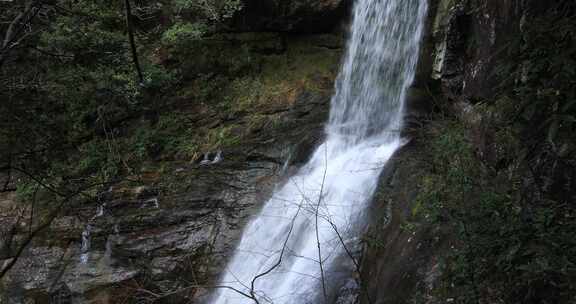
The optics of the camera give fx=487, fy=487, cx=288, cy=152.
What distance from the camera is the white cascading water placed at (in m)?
6.04

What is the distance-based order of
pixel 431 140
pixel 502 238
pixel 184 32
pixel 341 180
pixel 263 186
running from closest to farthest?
pixel 502 238, pixel 431 140, pixel 341 180, pixel 263 186, pixel 184 32

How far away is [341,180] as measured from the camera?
295 inches

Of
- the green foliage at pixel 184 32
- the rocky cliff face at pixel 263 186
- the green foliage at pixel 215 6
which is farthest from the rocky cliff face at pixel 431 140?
the green foliage at pixel 184 32

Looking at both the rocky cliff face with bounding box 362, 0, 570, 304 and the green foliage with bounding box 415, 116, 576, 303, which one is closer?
the green foliage with bounding box 415, 116, 576, 303

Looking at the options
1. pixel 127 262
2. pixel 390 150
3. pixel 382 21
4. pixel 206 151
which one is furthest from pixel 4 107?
pixel 382 21

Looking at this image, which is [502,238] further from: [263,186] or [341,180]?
[263,186]

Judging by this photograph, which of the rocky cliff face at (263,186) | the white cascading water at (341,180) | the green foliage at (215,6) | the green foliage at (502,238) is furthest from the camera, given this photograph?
the green foliage at (215,6)

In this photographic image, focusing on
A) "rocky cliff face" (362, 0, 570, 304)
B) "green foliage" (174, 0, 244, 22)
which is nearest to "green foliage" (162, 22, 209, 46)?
"green foliage" (174, 0, 244, 22)

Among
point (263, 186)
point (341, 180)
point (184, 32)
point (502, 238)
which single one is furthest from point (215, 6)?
point (502, 238)

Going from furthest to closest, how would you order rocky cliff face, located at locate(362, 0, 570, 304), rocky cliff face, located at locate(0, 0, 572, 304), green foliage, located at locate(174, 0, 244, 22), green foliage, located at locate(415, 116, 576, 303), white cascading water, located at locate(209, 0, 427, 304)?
green foliage, located at locate(174, 0, 244, 22), white cascading water, located at locate(209, 0, 427, 304), rocky cliff face, located at locate(0, 0, 572, 304), rocky cliff face, located at locate(362, 0, 570, 304), green foliage, located at locate(415, 116, 576, 303)

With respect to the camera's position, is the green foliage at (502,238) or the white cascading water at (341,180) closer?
the green foliage at (502,238)

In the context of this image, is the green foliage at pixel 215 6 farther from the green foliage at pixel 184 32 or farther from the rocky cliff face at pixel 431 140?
the rocky cliff face at pixel 431 140

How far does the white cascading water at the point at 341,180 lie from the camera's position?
604 centimetres

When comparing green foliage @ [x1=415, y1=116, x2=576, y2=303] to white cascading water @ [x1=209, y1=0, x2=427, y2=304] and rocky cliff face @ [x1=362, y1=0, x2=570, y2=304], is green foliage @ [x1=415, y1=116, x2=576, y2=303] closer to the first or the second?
rocky cliff face @ [x1=362, y1=0, x2=570, y2=304]
